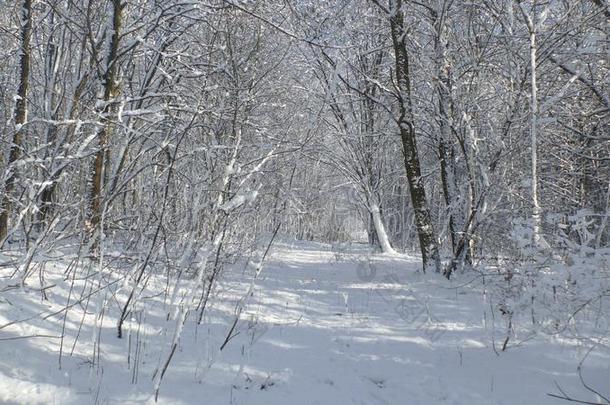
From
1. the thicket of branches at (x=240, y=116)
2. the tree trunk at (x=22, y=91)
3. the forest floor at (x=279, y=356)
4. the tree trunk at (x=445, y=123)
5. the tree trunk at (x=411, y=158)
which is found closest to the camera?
the forest floor at (x=279, y=356)

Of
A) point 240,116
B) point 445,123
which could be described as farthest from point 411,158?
point 240,116

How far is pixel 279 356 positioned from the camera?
3.54 m

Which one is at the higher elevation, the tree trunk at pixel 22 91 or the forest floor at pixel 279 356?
the tree trunk at pixel 22 91

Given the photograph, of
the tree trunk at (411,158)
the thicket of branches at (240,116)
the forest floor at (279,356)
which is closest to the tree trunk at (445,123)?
the thicket of branches at (240,116)

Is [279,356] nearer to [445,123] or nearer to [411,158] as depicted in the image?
[411,158]

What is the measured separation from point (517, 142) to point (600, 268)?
3655 mm

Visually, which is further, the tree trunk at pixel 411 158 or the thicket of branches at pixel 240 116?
the tree trunk at pixel 411 158

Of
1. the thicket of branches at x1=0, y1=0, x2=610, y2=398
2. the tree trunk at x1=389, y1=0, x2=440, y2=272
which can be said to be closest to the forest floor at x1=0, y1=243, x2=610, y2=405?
the thicket of branches at x1=0, y1=0, x2=610, y2=398

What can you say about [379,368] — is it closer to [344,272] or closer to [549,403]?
[549,403]

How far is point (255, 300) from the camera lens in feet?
17.3

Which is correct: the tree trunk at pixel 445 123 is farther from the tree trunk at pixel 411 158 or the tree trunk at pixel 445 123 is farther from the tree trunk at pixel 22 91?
the tree trunk at pixel 22 91

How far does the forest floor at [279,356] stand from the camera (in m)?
2.80

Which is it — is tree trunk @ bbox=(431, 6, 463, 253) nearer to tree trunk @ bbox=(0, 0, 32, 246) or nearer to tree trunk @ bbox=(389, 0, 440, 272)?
tree trunk @ bbox=(389, 0, 440, 272)

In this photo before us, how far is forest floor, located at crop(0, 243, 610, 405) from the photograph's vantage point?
280 centimetres
